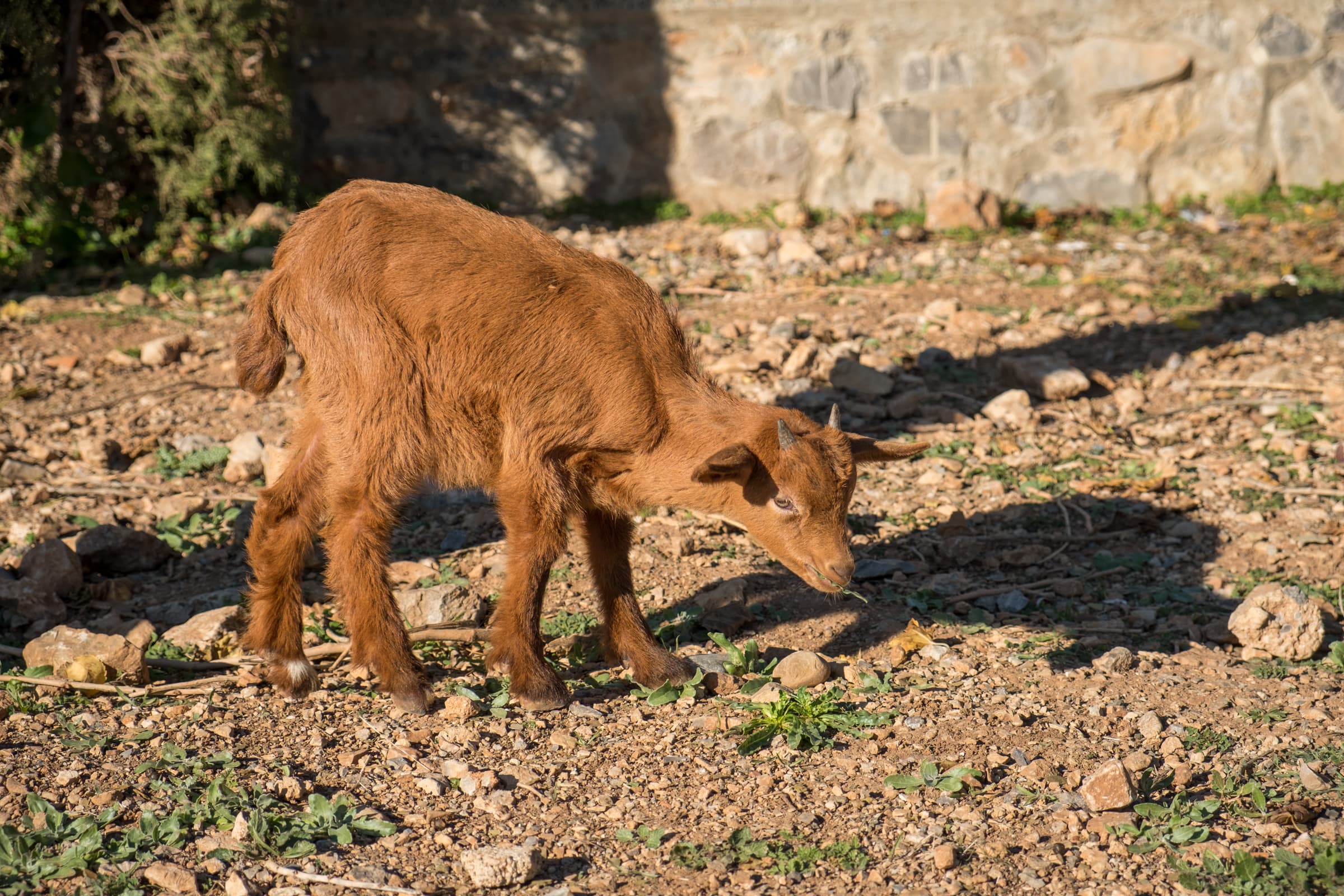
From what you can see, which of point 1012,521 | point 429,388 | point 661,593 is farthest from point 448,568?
point 1012,521

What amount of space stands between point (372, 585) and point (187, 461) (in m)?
2.55

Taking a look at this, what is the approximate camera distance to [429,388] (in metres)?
4.75

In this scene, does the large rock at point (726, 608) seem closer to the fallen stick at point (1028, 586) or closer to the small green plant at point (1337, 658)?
the fallen stick at point (1028, 586)

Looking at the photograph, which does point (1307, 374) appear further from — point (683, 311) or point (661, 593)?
point (661, 593)

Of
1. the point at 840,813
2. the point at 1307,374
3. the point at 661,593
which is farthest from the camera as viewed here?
the point at 1307,374

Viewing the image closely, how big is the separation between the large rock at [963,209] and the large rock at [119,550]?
6.83 meters

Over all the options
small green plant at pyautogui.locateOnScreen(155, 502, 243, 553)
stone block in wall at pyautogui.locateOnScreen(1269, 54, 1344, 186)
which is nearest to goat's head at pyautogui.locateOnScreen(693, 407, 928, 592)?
small green plant at pyautogui.locateOnScreen(155, 502, 243, 553)

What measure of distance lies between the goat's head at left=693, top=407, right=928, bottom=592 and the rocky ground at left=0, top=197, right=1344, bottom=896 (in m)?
0.45

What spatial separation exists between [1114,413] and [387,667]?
192 inches

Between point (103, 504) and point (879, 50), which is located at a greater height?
point (879, 50)

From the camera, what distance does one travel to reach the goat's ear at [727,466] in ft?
14.8

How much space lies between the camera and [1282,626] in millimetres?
5195

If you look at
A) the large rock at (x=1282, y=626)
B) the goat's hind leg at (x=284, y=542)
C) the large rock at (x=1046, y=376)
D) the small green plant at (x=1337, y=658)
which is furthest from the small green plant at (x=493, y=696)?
A: the large rock at (x=1046, y=376)

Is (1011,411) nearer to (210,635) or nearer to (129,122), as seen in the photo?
(210,635)
